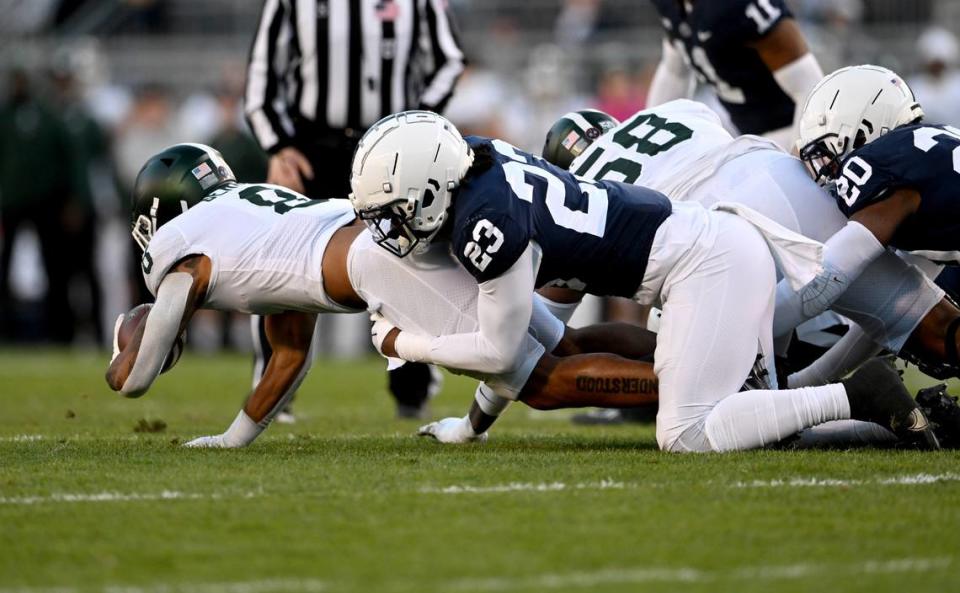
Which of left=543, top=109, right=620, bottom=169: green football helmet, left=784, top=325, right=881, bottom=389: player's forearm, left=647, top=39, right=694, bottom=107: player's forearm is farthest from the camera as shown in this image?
left=647, top=39, right=694, bottom=107: player's forearm

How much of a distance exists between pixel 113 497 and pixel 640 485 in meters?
1.41

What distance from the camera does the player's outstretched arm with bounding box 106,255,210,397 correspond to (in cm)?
511

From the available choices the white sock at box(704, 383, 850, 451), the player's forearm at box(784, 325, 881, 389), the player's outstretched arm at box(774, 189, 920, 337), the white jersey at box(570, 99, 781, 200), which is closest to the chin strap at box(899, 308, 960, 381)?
the player's forearm at box(784, 325, 881, 389)

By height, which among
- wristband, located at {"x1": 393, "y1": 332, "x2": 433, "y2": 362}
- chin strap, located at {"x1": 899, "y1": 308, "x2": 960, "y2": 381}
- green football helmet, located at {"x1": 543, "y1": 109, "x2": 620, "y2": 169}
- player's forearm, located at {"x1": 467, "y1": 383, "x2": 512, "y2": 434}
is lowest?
player's forearm, located at {"x1": 467, "y1": 383, "x2": 512, "y2": 434}

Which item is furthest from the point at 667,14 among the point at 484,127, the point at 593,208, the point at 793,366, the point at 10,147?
the point at 10,147

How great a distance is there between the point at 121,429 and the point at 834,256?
3.13 meters

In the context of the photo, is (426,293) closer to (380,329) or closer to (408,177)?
(380,329)

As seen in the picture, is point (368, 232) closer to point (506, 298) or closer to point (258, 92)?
point (506, 298)

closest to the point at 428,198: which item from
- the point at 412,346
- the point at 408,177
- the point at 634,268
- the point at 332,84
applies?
the point at 408,177

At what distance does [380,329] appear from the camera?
519cm

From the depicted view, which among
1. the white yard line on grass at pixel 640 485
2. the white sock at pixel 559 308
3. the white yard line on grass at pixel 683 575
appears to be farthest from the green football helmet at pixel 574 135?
the white yard line on grass at pixel 683 575

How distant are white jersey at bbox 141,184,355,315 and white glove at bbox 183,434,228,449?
0.48 metres

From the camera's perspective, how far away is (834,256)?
4980 millimetres

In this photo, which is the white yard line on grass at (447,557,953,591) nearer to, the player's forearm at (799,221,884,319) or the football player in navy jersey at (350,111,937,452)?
the football player in navy jersey at (350,111,937,452)
